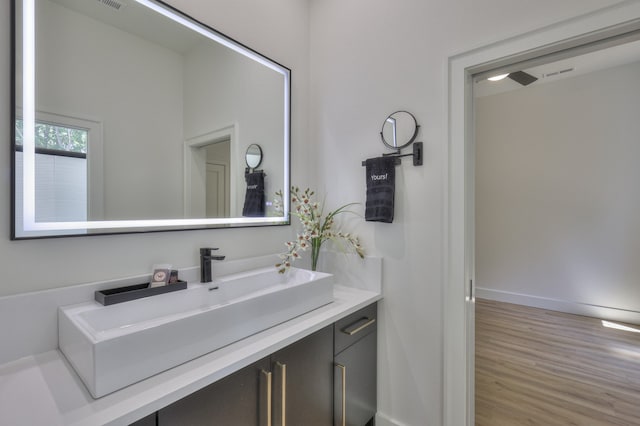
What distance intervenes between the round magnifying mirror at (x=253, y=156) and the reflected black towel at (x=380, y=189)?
64 centimetres

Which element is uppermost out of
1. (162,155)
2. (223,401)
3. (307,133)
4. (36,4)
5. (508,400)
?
(36,4)

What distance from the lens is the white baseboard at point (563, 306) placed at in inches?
122

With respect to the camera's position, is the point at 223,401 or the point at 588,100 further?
the point at 588,100

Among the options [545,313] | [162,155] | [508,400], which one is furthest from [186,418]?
[545,313]

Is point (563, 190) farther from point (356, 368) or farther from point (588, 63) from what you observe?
point (356, 368)

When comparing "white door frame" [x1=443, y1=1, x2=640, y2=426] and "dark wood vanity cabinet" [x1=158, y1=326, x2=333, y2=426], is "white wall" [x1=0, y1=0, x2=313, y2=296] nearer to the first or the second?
"dark wood vanity cabinet" [x1=158, y1=326, x2=333, y2=426]

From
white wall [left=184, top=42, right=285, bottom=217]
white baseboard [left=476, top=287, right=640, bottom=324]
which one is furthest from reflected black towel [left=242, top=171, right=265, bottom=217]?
white baseboard [left=476, top=287, right=640, bottom=324]

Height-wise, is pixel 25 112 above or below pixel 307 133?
below

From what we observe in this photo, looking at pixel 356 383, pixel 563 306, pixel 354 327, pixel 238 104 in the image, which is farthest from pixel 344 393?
pixel 563 306

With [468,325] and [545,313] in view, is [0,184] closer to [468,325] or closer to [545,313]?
[468,325]

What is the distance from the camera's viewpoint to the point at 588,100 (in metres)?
3.28

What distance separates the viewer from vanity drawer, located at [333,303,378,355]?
4.30 ft

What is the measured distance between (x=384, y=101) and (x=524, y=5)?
69cm

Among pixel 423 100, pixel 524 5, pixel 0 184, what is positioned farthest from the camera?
pixel 423 100
